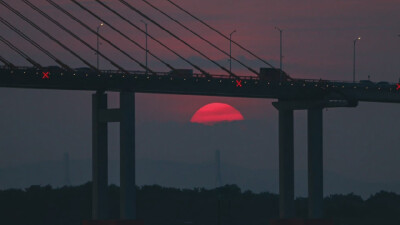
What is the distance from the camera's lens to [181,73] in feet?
497

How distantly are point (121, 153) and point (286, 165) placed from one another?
28770 millimetres

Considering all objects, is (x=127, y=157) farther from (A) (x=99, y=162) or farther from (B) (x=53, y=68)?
(B) (x=53, y=68)

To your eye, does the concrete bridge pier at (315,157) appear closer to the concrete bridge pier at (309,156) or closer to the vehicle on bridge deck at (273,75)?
the concrete bridge pier at (309,156)

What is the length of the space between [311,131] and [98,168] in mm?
33385

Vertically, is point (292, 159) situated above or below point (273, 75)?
below

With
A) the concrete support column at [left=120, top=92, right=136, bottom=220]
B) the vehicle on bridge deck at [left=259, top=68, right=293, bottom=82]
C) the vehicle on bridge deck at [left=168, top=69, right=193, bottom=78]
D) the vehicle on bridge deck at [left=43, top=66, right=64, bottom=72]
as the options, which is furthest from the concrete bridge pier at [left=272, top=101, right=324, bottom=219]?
the vehicle on bridge deck at [left=43, top=66, right=64, bottom=72]

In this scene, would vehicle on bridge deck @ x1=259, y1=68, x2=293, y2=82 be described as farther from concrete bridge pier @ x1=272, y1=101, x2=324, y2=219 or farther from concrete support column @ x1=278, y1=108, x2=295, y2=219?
concrete support column @ x1=278, y1=108, x2=295, y2=219

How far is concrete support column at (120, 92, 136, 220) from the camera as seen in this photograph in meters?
144

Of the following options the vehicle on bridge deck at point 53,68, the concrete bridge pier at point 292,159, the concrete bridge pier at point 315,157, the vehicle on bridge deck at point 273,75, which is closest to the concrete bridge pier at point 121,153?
the vehicle on bridge deck at point 53,68

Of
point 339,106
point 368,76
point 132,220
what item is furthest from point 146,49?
point 368,76

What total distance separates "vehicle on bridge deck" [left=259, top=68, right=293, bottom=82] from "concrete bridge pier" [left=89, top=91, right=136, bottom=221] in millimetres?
23473

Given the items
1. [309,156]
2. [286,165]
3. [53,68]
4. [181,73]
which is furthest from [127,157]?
[309,156]

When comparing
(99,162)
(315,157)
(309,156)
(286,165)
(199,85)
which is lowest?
(286,165)

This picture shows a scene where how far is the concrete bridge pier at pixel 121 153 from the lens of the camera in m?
144
